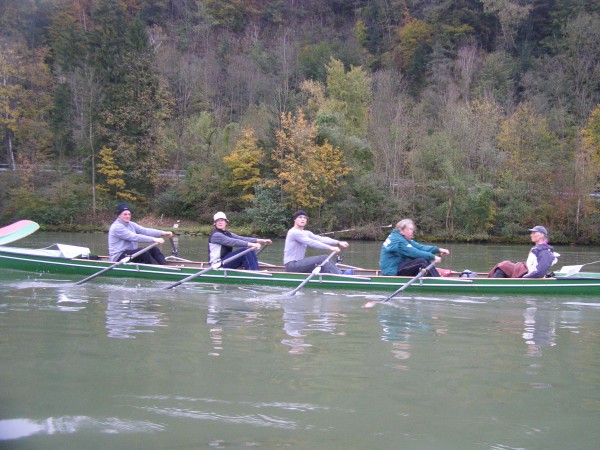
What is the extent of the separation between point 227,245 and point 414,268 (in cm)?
358

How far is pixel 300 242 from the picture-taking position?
12586mm

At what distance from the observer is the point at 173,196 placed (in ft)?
131

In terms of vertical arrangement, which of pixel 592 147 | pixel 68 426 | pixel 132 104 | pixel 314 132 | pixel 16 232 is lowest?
pixel 68 426

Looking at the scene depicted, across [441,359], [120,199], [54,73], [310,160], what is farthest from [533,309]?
[54,73]

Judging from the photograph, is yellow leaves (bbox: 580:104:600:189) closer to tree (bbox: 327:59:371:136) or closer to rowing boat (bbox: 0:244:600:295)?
tree (bbox: 327:59:371:136)

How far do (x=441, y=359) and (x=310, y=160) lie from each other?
2914 centimetres

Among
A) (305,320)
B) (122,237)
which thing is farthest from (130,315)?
(122,237)

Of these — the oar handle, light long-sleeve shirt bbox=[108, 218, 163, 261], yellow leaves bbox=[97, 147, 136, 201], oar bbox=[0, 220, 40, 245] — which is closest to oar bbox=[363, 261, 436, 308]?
the oar handle

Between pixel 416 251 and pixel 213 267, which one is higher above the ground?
pixel 416 251

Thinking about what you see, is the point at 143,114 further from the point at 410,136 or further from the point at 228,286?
the point at 228,286

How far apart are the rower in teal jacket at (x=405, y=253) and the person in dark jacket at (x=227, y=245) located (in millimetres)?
2405

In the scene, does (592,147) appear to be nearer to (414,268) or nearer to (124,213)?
(414,268)

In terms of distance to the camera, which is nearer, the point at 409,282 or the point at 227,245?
the point at 409,282

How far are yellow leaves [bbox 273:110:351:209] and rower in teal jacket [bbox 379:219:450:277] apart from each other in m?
23.8
